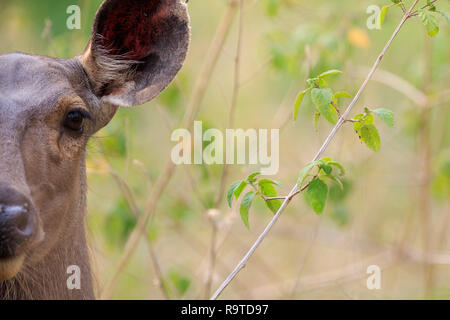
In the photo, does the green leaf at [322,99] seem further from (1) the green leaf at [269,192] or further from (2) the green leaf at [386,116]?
(1) the green leaf at [269,192]

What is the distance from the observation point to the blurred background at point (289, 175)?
6.25 m

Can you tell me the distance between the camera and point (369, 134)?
12.8 feet

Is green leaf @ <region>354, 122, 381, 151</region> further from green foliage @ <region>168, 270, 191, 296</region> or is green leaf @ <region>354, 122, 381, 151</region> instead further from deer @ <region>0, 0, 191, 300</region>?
green foliage @ <region>168, 270, 191, 296</region>

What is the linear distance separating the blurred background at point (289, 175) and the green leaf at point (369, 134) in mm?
1690

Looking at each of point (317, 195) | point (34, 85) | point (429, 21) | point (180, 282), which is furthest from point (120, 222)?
point (429, 21)

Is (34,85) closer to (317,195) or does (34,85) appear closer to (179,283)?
(317,195)

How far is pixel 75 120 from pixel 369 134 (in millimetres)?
1666

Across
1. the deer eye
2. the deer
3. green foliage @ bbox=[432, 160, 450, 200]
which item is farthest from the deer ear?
green foliage @ bbox=[432, 160, 450, 200]

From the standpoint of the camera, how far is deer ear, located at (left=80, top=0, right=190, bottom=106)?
4441 mm

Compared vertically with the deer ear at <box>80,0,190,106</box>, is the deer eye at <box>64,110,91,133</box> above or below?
below

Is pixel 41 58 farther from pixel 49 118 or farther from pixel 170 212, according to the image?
pixel 170 212

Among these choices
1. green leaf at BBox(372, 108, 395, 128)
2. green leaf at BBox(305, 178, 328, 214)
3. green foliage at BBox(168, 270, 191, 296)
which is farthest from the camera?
green foliage at BBox(168, 270, 191, 296)

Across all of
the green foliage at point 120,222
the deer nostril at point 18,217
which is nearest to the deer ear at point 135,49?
the deer nostril at point 18,217
